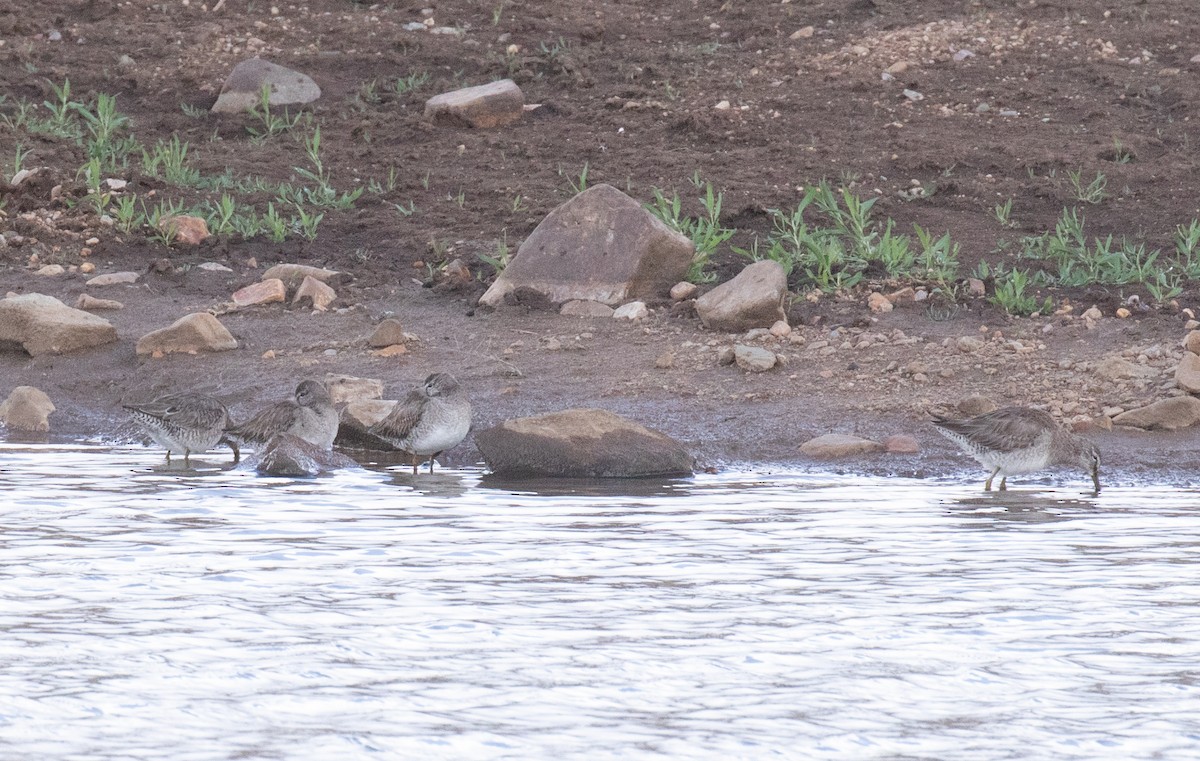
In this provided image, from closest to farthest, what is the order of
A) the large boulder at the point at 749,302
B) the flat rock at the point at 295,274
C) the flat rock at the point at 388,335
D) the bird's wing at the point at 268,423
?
the bird's wing at the point at 268,423
the large boulder at the point at 749,302
the flat rock at the point at 388,335
the flat rock at the point at 295,274

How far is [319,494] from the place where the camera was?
8.78 m

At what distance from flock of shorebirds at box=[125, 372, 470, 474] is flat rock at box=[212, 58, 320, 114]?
20.6 ft

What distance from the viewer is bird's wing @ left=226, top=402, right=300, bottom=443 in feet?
32.0

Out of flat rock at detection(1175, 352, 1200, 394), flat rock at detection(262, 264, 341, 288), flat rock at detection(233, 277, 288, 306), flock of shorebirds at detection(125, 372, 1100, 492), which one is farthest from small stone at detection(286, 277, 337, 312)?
flat rock at detection(1175, 352, 1200, 394)

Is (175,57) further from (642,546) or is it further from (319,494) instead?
(642,546)

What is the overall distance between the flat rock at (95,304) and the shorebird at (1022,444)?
610cm

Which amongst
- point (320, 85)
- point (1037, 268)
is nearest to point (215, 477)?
point (1037, 268)

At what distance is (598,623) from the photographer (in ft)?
19.4

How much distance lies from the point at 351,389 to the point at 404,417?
1.12 meters

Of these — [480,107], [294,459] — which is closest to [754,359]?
[294,459]

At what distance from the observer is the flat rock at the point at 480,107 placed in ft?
50.0

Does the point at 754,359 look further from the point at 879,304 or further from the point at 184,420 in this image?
the point at 184,420

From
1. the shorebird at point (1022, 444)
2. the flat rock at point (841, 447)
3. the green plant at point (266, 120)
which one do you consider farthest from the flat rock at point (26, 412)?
the shorebird at point (1022, 444)

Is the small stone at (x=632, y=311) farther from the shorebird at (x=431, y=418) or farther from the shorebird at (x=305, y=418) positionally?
the shorebird at (x=305, y=418)
